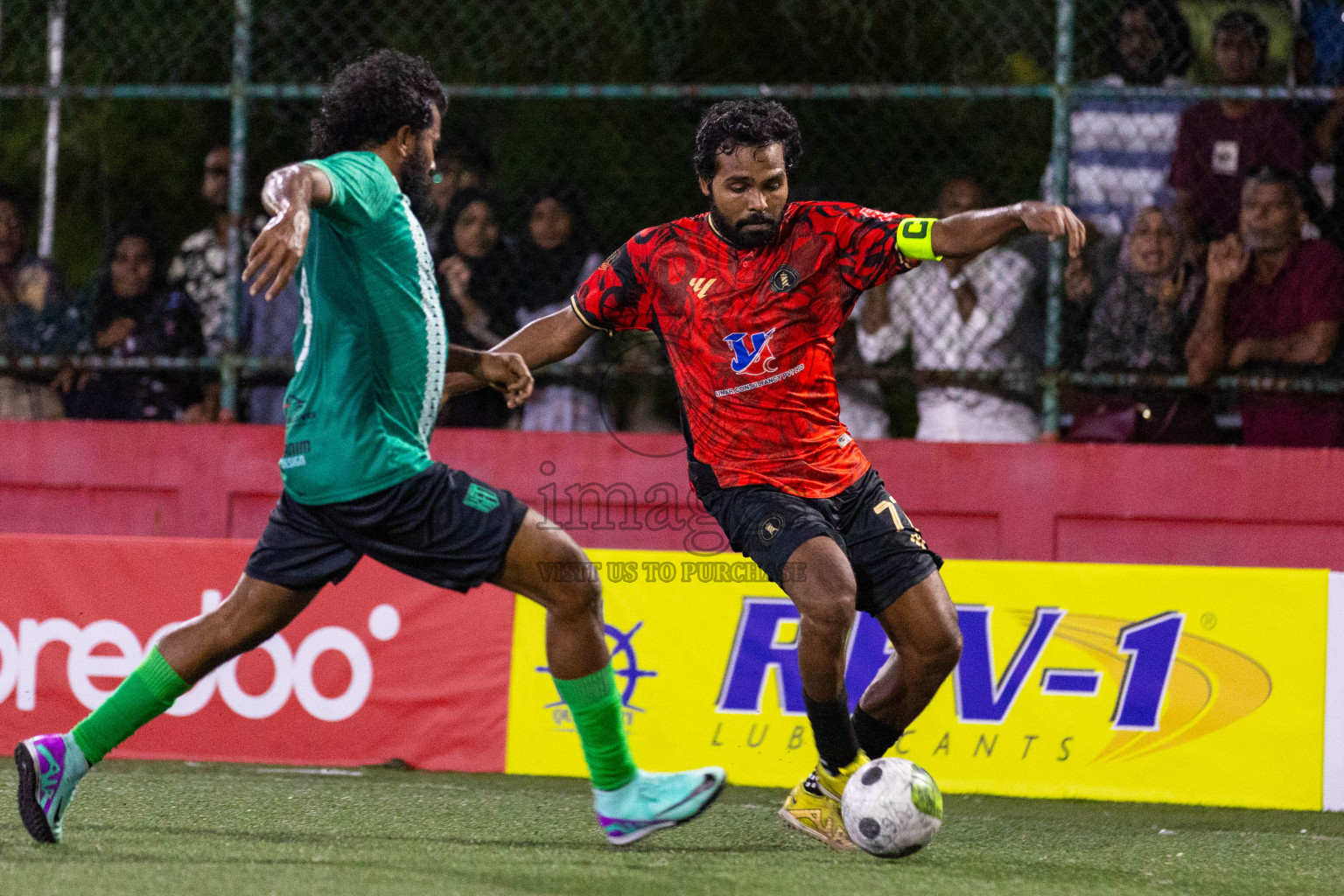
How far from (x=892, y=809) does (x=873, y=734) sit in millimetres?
677

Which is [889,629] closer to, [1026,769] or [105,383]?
[1026,769]

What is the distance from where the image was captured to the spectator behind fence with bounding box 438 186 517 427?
7.28m

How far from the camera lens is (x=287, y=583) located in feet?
13.4

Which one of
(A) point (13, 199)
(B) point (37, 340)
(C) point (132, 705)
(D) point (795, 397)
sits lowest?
(C) point (132, 705)

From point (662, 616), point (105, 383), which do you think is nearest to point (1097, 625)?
point (662, 616)

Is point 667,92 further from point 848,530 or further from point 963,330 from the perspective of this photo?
point 848,530

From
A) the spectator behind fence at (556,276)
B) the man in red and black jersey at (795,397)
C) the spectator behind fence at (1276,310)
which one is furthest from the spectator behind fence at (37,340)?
the spectator behind fence at (1276,310)

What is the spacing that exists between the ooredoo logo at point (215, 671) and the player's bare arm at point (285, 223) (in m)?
2.95

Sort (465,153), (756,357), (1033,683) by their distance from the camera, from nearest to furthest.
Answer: (756,357), (1033,683), (465,153)

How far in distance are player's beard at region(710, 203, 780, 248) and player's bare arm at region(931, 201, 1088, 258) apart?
483 mm

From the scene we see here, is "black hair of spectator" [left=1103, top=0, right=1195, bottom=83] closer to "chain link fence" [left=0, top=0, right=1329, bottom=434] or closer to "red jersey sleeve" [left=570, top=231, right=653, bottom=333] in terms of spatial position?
"chain link fence" [left=0, top=0, right=1329, bottom=434]

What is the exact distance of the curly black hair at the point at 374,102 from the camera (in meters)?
4.09

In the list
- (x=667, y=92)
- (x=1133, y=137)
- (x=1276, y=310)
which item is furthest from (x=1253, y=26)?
(x=667, y=92)

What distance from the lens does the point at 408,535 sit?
402 cm
